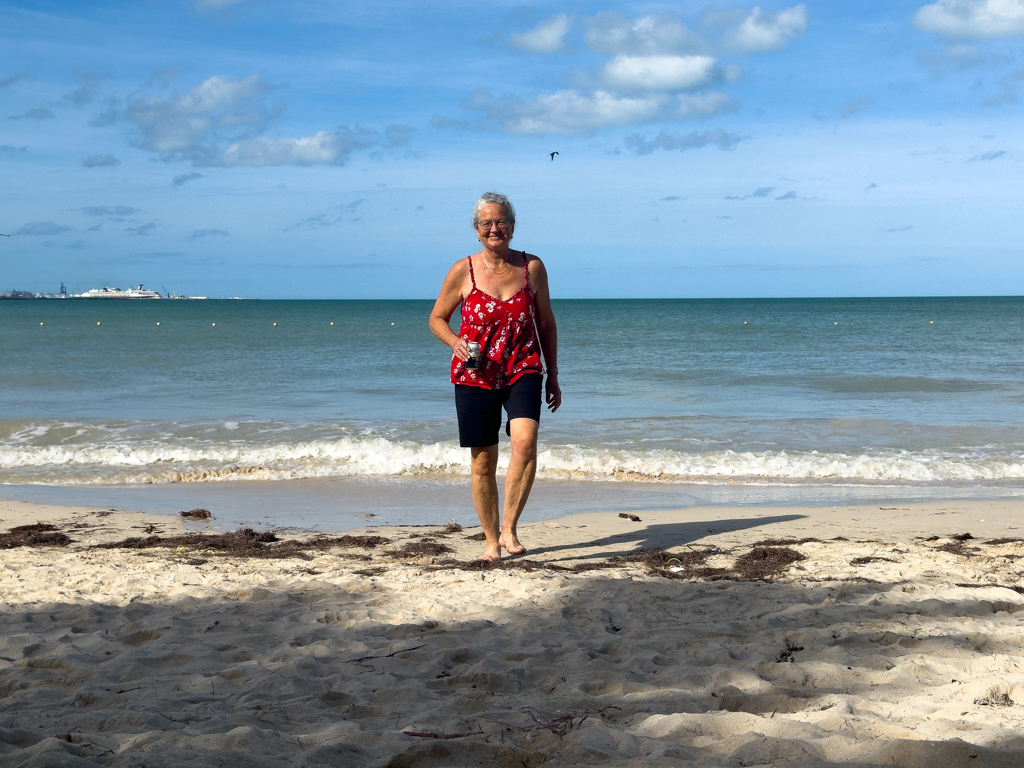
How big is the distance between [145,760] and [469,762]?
0.83 m

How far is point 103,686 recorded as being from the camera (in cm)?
300

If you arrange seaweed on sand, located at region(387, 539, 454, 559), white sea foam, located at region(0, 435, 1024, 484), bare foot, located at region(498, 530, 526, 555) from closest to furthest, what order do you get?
bare foot, located at region(498, 530, 526, 555), seaweed on sand, located at region(387, 539, 454, 559), white sea foam, located at region(0, 435, 1024, 484)

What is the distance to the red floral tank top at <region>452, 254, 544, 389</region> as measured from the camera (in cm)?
484

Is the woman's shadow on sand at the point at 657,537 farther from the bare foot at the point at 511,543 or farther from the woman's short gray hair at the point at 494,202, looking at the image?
the woman's short gray hair at the point at 494,202

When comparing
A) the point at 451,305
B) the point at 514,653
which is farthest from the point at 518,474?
the point at 514,653

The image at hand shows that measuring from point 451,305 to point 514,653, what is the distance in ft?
7.42

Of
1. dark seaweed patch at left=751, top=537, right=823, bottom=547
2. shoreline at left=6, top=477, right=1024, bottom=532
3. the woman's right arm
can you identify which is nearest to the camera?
the woman's right arm

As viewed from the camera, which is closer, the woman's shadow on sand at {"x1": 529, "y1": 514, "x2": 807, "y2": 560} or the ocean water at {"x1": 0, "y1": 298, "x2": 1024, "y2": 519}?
the woman's shadow on sand at {"x1": 529, "y1": 514, "x2": 807, "y2": 560}

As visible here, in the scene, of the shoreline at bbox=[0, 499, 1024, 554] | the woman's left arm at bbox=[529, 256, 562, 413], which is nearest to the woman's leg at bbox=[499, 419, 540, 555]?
the woman's left arm at bbox=[529, 256, 562, 413]

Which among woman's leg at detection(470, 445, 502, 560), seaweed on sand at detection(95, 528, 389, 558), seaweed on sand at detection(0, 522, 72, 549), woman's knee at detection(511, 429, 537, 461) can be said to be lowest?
seaweed on sand at detection(95, 528, 389, 558)

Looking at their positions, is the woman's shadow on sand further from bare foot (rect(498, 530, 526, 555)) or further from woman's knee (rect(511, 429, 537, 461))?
woman's knee (rect(511, 429, 537, 461))

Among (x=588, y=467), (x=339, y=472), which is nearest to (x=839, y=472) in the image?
(x=588, y=467)

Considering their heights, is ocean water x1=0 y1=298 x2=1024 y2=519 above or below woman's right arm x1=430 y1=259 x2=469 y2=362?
below

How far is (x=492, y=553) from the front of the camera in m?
5.22
